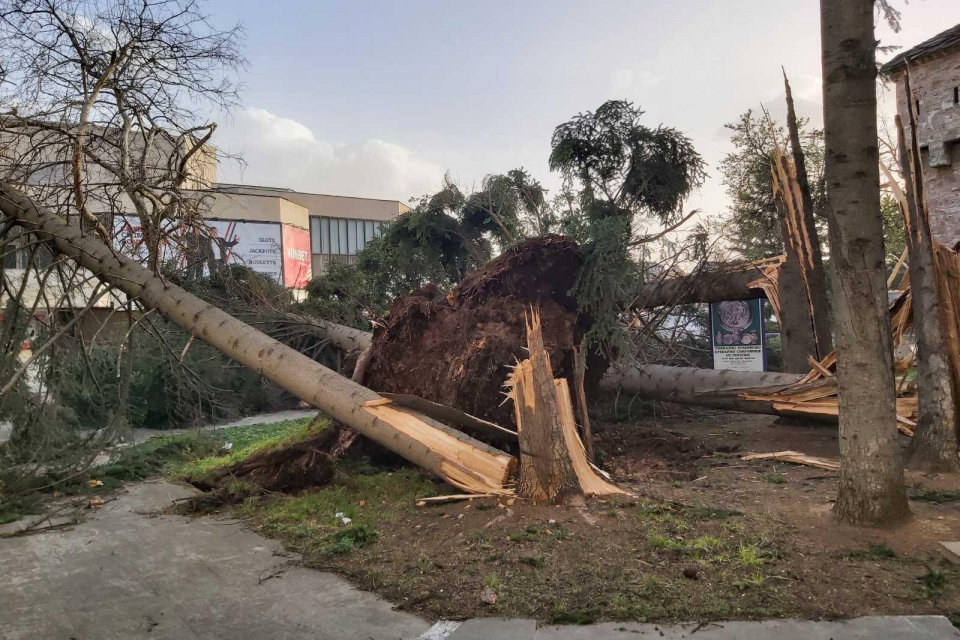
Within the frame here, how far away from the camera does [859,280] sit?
397cm

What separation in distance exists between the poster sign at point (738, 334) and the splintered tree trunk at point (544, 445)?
5475 mm

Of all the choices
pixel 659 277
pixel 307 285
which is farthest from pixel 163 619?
pixel 307 285

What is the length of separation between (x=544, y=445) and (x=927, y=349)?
3.26 meters

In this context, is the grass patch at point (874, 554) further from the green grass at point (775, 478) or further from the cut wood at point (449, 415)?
the cut wood at point (449, 415)

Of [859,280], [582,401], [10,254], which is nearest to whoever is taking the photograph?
[859,280]

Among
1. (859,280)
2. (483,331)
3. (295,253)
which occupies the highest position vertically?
(295,253)

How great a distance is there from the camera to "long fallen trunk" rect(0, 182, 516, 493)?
206 inches

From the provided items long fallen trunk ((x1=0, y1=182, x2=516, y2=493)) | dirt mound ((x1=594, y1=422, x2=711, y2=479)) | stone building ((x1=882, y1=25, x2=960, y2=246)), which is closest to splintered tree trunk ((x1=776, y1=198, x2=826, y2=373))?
dirt mound ((x1=594, y1=422, x2=711, y2=479))

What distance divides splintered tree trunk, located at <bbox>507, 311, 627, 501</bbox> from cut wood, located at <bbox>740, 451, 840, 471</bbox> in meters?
2.12

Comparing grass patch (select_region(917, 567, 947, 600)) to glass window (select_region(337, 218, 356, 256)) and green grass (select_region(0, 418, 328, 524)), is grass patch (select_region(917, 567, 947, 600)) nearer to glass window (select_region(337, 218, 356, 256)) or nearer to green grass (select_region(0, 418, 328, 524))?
green grass (select_region(0, 418, 328, 524))

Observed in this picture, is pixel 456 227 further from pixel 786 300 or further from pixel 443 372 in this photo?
pixel 786 300

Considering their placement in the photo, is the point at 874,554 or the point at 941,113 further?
the point at 941,113

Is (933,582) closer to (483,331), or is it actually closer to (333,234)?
(483,331)

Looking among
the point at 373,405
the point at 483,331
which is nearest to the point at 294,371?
the point at 373,405
